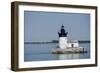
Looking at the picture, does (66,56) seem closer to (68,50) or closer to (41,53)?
(68,50)

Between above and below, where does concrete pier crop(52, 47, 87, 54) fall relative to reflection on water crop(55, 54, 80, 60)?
above

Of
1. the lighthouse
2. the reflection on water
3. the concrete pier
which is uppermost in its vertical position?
the lighthouse

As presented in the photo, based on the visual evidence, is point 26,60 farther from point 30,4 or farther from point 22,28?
point 30,4

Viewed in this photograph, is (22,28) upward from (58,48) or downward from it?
upward

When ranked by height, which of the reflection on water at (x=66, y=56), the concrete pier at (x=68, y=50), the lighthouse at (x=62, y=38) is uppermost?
the lighthouse at (x=62, y=38)

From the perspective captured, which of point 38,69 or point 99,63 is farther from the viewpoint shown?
point 99,63

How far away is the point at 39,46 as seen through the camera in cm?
132

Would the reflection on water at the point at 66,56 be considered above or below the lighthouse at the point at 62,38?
below

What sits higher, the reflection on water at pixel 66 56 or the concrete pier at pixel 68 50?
the concrete pier at pixel 68 50

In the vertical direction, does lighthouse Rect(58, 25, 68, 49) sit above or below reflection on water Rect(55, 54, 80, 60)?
above

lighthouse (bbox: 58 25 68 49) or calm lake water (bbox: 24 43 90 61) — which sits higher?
lighthouse (bbox: 58 25 68 49)

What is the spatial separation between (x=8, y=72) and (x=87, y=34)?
556mm

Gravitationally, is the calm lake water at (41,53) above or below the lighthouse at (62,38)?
below

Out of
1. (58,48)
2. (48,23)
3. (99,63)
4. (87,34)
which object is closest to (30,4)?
(48,23)
